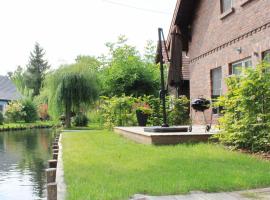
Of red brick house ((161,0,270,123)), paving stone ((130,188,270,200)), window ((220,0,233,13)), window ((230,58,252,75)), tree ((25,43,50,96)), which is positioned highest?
tree ((25,43,50,96))

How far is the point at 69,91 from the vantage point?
102 ft

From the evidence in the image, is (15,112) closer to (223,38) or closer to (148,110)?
(148,110)

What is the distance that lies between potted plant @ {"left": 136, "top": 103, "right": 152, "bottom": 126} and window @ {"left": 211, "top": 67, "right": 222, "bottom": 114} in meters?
4.09

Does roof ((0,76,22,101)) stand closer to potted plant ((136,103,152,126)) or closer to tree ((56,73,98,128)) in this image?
tree ((56,73,98,128))

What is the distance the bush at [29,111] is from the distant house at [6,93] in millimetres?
10395

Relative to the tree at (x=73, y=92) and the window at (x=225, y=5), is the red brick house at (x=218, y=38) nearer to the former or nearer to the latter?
the window at (x=225, y=5)

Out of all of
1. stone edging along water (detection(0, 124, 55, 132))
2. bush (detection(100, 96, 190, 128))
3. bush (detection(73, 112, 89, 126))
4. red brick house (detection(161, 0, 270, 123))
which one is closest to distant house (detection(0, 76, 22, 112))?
stone edging along water (detection(0, 124, 55, 132))

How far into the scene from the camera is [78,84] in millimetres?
31406

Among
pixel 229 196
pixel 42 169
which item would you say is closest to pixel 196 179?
pixel 229 196

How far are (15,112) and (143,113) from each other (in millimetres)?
29154

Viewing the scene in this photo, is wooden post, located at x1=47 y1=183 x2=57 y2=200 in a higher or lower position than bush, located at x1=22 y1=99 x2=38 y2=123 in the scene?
lower

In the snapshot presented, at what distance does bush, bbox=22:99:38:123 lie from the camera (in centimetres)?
4612

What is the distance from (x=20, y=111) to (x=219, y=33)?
34.3 metres

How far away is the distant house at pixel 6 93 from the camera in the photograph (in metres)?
56.9
